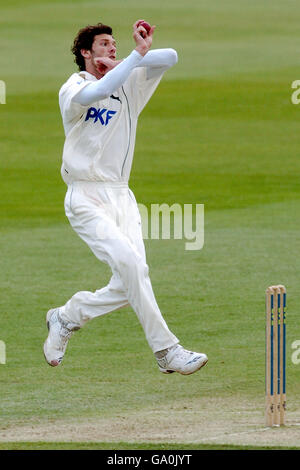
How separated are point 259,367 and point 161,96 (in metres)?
15.1

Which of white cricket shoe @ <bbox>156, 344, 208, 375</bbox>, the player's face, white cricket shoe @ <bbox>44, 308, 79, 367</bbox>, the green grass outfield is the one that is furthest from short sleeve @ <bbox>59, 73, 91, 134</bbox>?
the green grass outfield

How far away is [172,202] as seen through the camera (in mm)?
17344

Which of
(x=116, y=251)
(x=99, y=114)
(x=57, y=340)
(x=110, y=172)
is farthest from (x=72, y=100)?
(x=57, y=340)

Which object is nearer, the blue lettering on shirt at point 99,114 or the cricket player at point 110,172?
the cricket player at point 110,172

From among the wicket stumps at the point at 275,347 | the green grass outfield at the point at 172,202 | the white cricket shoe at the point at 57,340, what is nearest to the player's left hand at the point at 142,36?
the wicket stumps at the point at 275,347

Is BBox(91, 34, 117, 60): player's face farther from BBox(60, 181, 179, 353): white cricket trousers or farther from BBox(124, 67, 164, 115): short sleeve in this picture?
BBox(60, 181, 179, 353): white cricket trousers

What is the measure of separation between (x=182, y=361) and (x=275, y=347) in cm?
56

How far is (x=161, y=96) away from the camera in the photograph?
2419 centimetres

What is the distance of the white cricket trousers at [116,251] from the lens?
7.40 m

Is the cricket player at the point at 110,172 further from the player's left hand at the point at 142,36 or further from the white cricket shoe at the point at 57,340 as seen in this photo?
the white cricket shoe at the point at 57,340

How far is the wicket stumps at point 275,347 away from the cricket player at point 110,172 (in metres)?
0.41

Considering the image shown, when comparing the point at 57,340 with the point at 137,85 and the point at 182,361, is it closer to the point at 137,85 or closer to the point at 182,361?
the point at 182,361

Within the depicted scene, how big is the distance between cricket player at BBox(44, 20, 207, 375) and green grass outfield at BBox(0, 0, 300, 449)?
0.78 meters
